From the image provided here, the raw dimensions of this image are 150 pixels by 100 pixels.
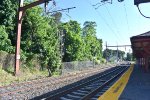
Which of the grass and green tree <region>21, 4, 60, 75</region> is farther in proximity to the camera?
green tree <region>21, 4, 60, 75</region>

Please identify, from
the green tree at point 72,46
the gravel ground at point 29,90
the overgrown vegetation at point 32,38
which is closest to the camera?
the gravel ground at point 29,90

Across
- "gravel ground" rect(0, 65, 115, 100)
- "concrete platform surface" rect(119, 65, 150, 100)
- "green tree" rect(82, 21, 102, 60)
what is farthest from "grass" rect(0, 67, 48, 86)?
"green tree" rect(82, 21, 102, 60)

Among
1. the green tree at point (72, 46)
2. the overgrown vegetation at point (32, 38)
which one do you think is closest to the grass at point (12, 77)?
the overgrown vegetation at point (32, 38)

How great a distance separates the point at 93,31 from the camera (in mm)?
117875

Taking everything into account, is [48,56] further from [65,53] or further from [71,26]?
[71,26]

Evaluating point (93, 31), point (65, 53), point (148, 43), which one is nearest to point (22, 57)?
point (148, 43)

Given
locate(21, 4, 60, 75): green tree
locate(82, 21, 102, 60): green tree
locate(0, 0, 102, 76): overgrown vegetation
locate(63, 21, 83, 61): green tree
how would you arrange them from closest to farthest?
locate(0, 0, 102, 76): overgrown vegetation
locate(21, 4, 60, 75): green tree
locate(63, 21, 83, 61): green tree
locate(82, 21, 102, 60): green tree

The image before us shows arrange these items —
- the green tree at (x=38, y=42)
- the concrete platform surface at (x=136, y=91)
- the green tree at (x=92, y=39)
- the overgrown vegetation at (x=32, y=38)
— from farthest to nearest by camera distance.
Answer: the green tree at (x=92, y=39) < the green tree at (x=38, y=42) < the overgrown vegetation at (x=32, y=38) < the concrete platform surface at (x=136, y=91)

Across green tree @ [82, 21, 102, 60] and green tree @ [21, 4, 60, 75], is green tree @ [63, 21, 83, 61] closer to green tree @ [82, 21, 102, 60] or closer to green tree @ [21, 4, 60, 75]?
green tree @ [21, 4, 60, 75]

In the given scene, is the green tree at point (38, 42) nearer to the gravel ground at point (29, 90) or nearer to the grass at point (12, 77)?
the grass at point (12, 77)

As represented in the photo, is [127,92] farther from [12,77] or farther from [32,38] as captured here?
[32,38]

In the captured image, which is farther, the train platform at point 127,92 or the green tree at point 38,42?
the green tree at point 38,42

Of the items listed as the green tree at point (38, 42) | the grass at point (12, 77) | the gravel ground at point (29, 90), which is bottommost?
the gravel ground at point (29, 90)

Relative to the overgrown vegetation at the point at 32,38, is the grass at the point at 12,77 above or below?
below
